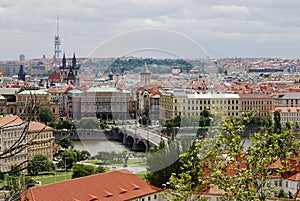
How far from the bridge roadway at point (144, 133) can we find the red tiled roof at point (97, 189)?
8988 mm

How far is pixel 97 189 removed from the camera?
34.7ft

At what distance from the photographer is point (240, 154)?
439 centimetres

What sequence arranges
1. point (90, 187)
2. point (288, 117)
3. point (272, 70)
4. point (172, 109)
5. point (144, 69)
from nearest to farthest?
point (90, 187)
point (144, 69)
point (172, 109)
point (288, 117)
point (272, 70)

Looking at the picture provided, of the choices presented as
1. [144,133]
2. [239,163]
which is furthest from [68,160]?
[239,163]

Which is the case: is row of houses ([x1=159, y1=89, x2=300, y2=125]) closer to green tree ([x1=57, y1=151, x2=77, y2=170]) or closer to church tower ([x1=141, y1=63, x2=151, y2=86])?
church tower ([x1=141, y1=63, x2=151, y2=86])

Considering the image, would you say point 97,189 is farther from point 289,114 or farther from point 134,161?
point 289,114

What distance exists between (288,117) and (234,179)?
28152mm

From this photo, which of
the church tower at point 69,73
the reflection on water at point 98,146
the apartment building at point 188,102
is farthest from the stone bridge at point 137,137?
the church tower at point 69,73

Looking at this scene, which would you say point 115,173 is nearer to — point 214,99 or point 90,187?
point 90,187

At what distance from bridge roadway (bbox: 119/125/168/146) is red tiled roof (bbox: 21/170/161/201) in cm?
899

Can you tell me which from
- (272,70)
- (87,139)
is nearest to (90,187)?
(87,139)

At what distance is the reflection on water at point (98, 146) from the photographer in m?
20.8

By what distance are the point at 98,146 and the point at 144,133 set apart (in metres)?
1.90

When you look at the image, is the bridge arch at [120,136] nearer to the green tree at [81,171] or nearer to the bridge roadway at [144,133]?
the bridge roadway at [144,133]
